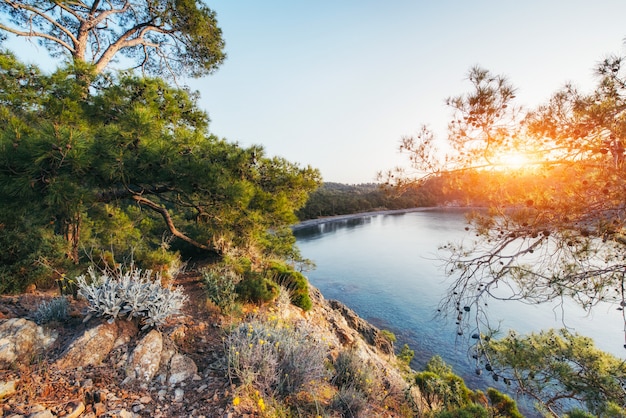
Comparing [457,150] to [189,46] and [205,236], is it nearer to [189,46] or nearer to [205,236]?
[205,236]

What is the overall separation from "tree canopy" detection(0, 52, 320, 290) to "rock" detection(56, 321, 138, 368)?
28.2 inches

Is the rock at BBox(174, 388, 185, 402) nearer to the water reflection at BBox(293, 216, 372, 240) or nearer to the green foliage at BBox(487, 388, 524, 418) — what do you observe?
the green foliage at BBox(487, 388, 524, 418)

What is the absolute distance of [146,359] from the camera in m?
2.29

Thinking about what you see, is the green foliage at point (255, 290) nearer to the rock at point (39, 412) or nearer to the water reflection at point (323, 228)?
the rock at point (39, 412)

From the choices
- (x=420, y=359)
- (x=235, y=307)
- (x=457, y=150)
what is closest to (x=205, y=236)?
(x=235, y=307)

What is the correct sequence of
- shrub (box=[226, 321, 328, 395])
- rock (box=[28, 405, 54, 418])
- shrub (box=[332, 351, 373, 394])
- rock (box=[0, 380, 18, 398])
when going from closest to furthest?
rock (box=[28, 405, 54, 418]) < rock (box=[0, 380, 18, 398]) < shrub (box=[226, 321, 328, 395]) < shrub (box=[332, 351, 373, 394])

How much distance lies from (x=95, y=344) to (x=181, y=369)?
720 millimetres

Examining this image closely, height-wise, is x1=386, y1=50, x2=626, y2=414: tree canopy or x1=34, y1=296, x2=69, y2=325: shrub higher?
x1=386, y1=50, x2=626, y2=414: tree canopy

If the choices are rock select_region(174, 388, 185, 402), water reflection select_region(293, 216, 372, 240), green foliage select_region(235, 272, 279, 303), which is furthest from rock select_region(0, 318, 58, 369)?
water reflection select_region(293, 216, 372, 240)

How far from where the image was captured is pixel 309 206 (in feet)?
149

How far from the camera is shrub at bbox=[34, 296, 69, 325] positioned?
8.25ft

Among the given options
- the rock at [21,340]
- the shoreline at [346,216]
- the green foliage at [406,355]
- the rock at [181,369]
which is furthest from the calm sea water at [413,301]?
the shoreline at [346,216]

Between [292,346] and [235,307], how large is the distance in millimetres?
1463

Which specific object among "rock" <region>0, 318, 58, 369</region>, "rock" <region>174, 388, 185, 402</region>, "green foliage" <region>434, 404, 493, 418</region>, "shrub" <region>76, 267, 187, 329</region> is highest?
"shrub" <region>76, 267, 187, 329</region>
